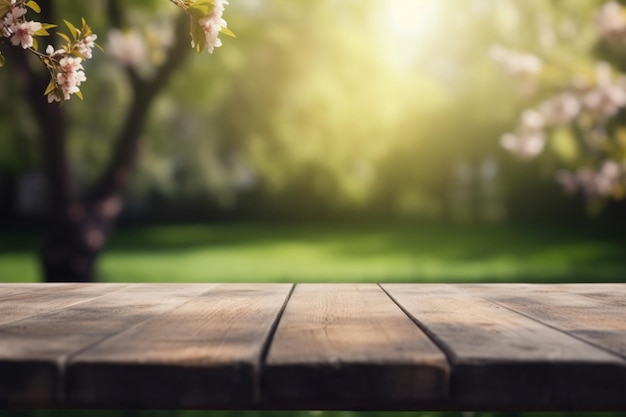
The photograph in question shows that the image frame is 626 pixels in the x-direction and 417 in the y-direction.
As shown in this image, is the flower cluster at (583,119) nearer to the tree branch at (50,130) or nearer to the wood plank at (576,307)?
the wood plank at (576,307)

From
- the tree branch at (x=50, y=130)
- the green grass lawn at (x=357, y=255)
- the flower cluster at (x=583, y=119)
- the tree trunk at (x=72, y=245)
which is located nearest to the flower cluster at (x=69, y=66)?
the flower cluster at (x=583, y=119)

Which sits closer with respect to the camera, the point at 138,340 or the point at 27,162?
the point at 138,340

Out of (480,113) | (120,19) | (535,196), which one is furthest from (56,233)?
(535,196)

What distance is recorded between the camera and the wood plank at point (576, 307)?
1.25m

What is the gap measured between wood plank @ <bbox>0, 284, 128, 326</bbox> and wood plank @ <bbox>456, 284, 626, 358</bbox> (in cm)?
97

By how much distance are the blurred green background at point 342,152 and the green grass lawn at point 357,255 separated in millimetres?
61

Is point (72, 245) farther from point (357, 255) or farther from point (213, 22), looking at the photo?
point (357, 255)

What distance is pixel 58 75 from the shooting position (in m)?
1.90

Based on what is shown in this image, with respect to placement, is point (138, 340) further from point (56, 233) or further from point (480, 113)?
point (480, 113)

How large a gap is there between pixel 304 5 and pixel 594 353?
692 centimetres

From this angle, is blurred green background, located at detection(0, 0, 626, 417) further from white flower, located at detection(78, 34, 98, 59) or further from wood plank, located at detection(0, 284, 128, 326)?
white flower, located at detection(78, 34, 98, 59)

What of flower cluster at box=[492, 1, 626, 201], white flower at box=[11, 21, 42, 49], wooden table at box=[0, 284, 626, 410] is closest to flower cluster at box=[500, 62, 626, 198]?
flower cluster at box=[492, 1, 626, 201]

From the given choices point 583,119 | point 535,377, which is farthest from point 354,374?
point 583,119

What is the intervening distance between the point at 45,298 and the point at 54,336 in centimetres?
60
